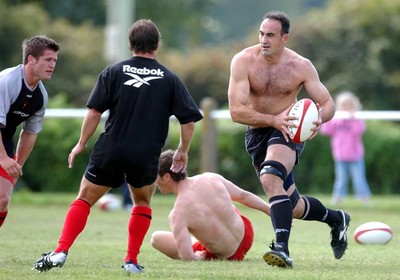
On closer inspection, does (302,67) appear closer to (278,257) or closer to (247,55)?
(247,55)

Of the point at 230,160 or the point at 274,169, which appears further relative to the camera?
the point at 230,160

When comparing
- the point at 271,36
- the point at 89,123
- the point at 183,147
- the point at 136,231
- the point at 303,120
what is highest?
the point at 271,36

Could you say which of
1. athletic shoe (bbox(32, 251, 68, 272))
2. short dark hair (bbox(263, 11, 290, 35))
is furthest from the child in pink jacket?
athletic shoe (bbox(32, 251, 68, 272))

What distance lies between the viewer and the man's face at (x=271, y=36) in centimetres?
937

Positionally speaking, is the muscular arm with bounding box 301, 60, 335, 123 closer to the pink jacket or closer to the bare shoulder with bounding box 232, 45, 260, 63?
the bare shoulder with bounding box 232, 45, 260, 63

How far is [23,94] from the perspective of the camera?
9141mm

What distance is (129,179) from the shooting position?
28.0 ft

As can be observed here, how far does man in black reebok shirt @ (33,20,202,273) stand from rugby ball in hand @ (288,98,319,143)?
1042 millimetres

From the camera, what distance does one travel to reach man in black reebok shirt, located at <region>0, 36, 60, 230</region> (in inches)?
348

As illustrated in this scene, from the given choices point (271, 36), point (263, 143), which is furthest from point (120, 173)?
point (271, 36)

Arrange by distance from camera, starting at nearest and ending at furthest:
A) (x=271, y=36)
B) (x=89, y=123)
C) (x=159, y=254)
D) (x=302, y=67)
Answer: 1. (x=89, y=123)
2. (x=271, y=36)
3. (x=302, y=67)
4. (x=159, y=254)

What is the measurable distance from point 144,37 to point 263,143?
171cm

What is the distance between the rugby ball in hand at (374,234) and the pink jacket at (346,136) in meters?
6.73

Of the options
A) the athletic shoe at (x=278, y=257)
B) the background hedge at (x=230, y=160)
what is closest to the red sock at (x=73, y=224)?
the athletic shoe at (x=278, y=257)
